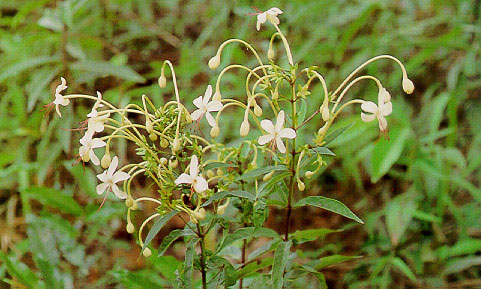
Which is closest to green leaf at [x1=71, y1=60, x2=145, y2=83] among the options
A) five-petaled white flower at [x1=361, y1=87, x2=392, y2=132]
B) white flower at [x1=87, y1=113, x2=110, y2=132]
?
white flower at [x1=87, y1=113, x2=110, y2=132]

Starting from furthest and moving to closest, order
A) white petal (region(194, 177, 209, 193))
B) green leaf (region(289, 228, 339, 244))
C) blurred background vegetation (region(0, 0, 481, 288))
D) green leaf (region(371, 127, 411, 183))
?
blurred background vegetation (region(0, 0, 481, 288)), green leaf (region(371, 127, 411, 183)), green leaf (region(289, 228, 339, 244)), white petal (region(194, 177, 209, 193))

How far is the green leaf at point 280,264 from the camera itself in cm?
59

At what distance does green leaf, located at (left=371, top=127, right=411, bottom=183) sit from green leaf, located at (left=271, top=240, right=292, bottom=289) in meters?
0.46

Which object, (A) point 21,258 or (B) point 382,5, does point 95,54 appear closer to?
(A) point 21,258

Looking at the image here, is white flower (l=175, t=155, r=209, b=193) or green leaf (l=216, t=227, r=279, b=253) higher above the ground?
white flower (l=175, t=155, r=209, b=193)

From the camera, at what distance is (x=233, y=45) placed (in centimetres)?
146

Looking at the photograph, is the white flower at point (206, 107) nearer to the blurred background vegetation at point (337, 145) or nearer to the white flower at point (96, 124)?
the white flower at point (96, 124)

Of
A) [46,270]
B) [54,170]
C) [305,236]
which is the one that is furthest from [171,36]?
[305,236]

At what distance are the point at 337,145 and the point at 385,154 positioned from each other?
23 cm

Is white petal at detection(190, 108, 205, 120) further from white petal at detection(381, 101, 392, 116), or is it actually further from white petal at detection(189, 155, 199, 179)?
white petal at detection(381, 101, 392, 116)

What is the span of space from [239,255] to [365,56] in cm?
85

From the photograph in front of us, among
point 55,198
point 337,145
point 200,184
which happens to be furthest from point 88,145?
point 337,145

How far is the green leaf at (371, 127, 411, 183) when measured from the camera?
3.48ft

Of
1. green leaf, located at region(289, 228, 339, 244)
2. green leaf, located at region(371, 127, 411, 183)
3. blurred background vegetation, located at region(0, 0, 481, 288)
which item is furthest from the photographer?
blurred background vegetation, located at region(0, 0, 481, 288)
